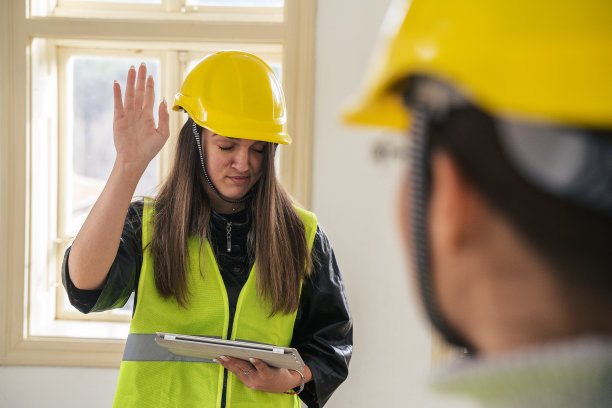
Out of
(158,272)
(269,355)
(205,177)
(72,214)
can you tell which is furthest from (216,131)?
(72,214)

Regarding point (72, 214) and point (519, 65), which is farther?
point (72, 214)

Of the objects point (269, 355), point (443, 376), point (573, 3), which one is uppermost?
point (573, 3)

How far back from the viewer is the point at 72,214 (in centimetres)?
290

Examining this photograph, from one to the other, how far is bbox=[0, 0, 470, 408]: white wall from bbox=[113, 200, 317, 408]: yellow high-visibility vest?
2.85 ft

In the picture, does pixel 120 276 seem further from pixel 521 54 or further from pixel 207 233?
pixel 521 54

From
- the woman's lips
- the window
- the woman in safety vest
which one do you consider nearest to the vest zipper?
the woman in safety vest

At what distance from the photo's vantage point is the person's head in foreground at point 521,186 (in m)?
0.40

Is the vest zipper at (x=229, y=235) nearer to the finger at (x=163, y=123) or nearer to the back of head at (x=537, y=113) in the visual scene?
the finger at (x=163, y=123)

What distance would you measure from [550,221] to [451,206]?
68mm

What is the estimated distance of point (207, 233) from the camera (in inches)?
69.8

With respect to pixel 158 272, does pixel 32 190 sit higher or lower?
higher

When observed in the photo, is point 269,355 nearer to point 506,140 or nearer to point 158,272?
point 158,272

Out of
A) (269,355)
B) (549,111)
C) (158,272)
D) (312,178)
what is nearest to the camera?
(549,111)

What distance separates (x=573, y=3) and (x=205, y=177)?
1.43 metres
